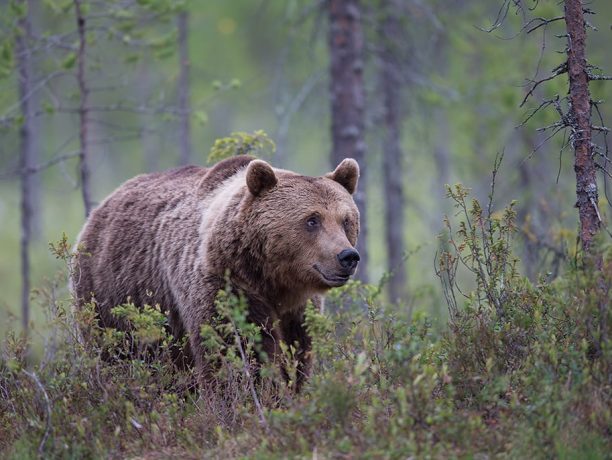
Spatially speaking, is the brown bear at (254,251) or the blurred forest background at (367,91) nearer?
the brown bear at (254,251)

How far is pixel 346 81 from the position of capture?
1141cm

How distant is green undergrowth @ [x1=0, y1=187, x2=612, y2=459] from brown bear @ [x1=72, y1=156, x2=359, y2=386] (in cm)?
34

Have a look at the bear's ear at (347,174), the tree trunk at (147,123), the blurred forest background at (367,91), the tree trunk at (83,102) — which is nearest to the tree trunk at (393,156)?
the blurred forest background at (367,91)

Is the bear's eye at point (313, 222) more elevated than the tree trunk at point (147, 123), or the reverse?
the tree trunk at point (147, 123)

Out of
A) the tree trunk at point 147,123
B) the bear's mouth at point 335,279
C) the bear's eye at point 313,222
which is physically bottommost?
the bear's mouth at point 335,279

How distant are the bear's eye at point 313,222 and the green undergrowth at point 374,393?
0.72 meters

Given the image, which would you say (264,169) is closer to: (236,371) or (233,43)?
(236,371)

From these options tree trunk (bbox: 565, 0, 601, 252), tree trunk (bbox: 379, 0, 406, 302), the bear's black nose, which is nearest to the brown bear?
the bear's black nose

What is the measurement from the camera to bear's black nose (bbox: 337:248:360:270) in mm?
6062

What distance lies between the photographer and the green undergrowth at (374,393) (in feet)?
15.2

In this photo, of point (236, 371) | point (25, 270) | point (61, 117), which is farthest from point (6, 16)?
point (61, 117)

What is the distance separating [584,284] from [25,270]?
954 cm

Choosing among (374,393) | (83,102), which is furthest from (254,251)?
(83,102)

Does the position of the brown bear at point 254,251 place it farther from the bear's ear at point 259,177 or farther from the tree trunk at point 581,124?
the tree trunk at point 581,124
